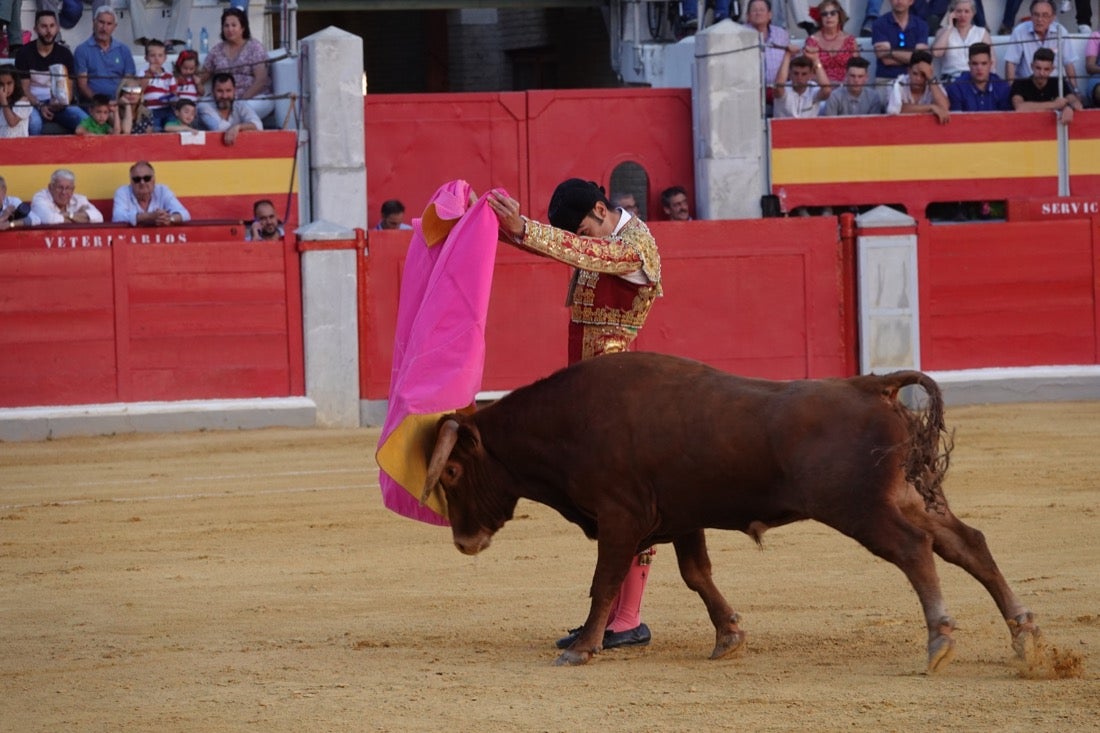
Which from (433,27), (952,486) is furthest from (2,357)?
(433,27)

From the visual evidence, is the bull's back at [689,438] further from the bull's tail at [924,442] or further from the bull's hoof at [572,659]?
the bull's hoof at [572,659]

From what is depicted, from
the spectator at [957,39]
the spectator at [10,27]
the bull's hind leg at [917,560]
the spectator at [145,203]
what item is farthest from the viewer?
the spectator at [957,39]

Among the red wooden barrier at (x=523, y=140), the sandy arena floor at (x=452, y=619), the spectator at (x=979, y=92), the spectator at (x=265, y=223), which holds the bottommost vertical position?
the sandy arena floor at (x=452, y=619)

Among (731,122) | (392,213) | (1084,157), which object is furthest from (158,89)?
(1084,157)

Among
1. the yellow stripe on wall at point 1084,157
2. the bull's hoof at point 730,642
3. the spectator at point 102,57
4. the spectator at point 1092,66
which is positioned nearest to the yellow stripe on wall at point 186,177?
the spectator at point 102,57

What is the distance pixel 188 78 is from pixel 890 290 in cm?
490

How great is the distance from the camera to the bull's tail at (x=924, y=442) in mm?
3967

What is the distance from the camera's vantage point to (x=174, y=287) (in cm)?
1029

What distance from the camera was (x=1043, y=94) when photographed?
12312 millimetres

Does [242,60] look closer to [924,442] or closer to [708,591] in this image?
[708,591]

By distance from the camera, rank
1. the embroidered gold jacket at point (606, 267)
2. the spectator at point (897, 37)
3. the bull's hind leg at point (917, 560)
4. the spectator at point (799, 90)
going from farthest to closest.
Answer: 1. the spectator at point (897, 37)
2. the spectator at point (799, 90)
3. the embroidered gold jacket at point (606, 267)
4. the bull's hind leg at point (917, 560)

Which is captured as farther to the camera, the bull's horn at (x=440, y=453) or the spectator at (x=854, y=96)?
the spectator at (x=854, y=96)

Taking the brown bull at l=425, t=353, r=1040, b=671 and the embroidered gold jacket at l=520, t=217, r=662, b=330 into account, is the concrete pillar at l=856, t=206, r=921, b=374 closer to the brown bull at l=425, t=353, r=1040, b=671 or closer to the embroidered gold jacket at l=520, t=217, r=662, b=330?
the embroidered gold jacket at l=520, t=217, r=662, b=330

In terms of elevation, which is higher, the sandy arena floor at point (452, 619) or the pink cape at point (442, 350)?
the pink cape at point (442, 350)
